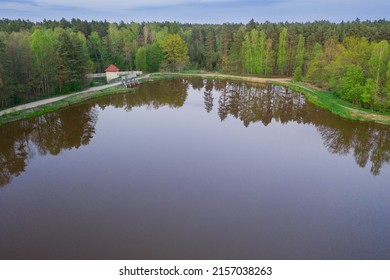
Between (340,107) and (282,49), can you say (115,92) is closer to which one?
(340,107)

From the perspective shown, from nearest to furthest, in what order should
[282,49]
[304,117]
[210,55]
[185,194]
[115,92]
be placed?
[185,194]
[304,117]
[115,92]
[282,49]
[210,55]

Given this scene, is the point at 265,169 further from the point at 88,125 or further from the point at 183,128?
the point at 88,125

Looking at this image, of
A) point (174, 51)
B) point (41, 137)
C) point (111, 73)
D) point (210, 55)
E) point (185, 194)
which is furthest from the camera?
point (210, 55)

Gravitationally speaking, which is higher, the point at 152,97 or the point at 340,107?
the point at 152,97

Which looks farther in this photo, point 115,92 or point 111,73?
point 111,73

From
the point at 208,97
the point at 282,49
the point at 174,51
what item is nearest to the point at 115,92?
the point at 208,97

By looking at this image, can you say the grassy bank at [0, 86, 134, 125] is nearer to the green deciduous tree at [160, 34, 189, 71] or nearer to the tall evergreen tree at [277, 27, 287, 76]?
→ the green deciduous tree at [160, 34, 189, 71]

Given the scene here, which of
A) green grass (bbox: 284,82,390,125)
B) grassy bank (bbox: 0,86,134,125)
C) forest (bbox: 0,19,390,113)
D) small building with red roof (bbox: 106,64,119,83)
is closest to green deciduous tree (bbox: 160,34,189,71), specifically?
forest (bbox: 0,19,390,113)
